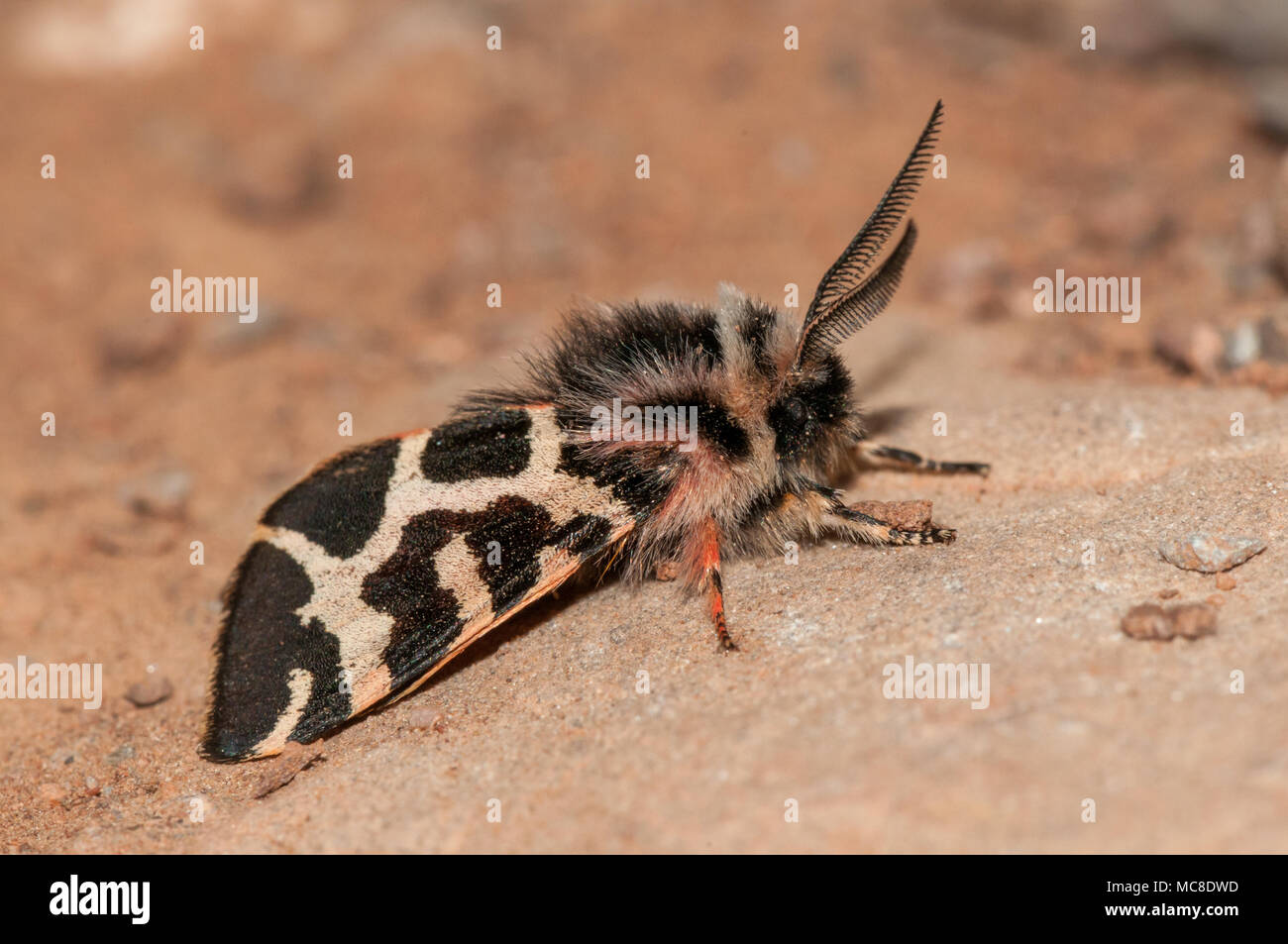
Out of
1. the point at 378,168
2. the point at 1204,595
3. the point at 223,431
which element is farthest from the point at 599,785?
the point at 378,168

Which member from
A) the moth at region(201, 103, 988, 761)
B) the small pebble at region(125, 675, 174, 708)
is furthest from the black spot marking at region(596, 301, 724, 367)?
the small pebble at region(125, 675, 174, 708)

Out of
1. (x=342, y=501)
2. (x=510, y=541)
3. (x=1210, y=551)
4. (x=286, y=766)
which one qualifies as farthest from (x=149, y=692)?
(x=1210, y=551)

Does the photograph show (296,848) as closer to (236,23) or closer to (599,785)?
(599,785)

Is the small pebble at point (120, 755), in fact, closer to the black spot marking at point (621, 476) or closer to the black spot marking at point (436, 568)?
the black spot marking at point (436, 568)

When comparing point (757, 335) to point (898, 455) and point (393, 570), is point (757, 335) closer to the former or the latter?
point (898, 455)

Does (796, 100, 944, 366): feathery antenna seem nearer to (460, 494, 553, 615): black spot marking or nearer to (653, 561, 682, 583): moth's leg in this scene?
(653, 561, 682, 583): moth's leg
